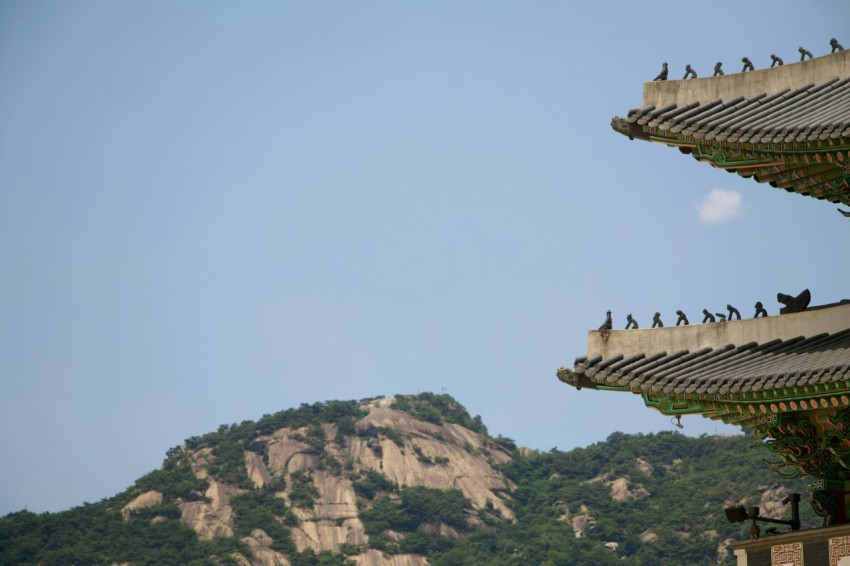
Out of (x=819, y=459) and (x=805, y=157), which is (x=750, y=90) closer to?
(x=805, y=157)

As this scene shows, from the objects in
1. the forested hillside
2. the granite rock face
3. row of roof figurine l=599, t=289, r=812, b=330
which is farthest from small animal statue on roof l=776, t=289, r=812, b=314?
the granite rock face

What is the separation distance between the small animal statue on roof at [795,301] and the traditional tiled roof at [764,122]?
1122 mm

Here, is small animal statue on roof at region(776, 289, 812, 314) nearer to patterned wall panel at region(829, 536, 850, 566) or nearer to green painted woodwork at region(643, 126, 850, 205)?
green painted woodwork at region(643, 126, 850, 205)

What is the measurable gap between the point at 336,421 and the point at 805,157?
390ft

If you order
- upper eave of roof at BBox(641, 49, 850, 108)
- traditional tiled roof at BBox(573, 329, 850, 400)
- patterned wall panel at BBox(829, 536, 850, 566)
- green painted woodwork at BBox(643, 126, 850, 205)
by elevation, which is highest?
upper eave of roof at BBox(641, 49, 850, 108)

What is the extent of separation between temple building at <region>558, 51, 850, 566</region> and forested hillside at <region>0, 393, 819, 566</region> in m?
79.9

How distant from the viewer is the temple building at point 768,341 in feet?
46.6

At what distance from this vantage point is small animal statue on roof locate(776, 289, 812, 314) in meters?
15.3

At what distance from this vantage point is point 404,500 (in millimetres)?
121438

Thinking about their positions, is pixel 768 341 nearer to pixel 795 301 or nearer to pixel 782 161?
pixel 795 301

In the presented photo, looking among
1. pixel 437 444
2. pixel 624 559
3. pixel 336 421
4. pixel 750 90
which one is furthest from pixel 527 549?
pixel 750 90

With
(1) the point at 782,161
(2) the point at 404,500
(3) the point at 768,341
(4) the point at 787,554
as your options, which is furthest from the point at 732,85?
(2) the point at 404,500

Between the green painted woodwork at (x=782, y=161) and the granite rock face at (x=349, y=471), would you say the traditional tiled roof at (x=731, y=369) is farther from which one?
the granite rock face at (x=349, y=471)

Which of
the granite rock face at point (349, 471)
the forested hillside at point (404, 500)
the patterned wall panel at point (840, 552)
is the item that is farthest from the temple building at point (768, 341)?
the granite rock face at point (349, 471)
